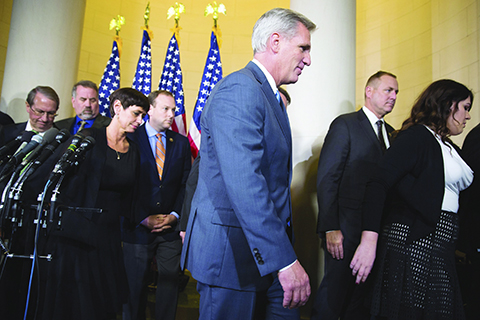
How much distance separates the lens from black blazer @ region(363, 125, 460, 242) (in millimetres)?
1928

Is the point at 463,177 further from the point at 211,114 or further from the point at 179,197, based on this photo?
the point at 179,197

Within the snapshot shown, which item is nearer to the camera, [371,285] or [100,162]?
[371,285]

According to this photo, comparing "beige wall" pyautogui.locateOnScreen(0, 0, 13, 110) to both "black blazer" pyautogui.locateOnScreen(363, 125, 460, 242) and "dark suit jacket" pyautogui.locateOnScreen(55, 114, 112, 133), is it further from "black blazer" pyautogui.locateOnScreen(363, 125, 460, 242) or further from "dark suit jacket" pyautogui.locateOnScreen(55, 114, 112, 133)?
"black blazer" pyautogui.locateOnScreen(363, 125, 460, 242)

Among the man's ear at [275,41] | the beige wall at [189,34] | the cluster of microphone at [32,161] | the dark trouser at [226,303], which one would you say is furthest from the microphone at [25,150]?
the beige wall at [189,34]

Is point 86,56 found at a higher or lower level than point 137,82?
higher

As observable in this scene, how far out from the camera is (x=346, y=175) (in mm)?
2781

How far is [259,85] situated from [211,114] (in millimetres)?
229

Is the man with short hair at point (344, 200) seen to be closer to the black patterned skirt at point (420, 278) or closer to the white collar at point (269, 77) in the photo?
the black patterned skirt at point (420, 278)

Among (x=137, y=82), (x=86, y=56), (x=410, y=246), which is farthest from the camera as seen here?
(x=86, y=56)

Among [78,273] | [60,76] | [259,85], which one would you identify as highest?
[60,76]

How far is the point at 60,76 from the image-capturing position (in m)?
4.34

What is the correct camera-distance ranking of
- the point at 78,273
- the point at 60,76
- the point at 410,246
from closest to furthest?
the point at 410,246 → the point at 78,273 → the point at 60,76

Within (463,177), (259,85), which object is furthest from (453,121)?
(259,85)

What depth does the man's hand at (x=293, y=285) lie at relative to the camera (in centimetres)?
128
